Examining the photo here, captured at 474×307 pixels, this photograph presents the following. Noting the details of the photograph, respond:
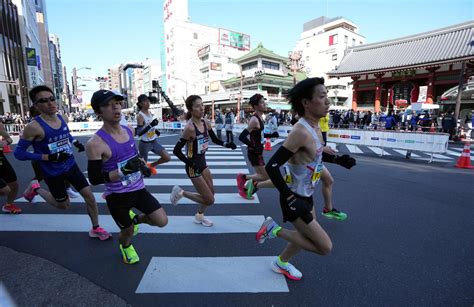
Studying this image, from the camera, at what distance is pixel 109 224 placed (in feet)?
13.4

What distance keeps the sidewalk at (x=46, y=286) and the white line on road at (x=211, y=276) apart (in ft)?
1.30

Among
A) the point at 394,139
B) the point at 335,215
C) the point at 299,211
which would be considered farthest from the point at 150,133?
the point at 394,139

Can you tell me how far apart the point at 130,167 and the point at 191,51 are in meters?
77.8

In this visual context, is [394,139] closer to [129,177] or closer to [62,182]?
[129,177]

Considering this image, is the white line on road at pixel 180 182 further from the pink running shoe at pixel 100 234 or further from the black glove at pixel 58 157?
the black glove at pixel 58 157

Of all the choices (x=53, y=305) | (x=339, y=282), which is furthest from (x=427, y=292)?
(x=53, y=305)

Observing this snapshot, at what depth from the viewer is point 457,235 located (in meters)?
3.68

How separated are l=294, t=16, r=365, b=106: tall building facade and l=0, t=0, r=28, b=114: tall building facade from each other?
54520 millimetres

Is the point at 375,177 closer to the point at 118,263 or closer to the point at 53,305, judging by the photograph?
the point at 118,263

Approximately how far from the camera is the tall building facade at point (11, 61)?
2884 cm

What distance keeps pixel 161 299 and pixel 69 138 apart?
9.61 ft

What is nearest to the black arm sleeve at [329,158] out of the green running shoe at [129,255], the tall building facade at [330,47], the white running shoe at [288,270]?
the white running shoe at [288,270]

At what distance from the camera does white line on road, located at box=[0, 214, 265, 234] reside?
3.89 metres

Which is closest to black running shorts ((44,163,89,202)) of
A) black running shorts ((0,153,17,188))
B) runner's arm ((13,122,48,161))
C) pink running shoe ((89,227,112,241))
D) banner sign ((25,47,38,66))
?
runner's arm ((13,122,48,161))
